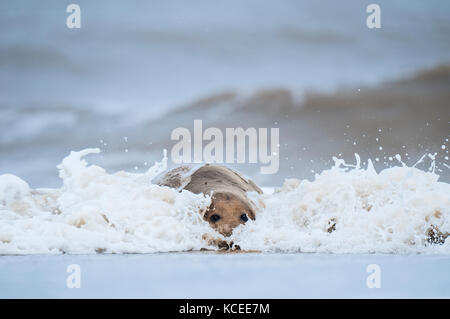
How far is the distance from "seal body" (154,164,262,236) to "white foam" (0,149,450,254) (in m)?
0.10

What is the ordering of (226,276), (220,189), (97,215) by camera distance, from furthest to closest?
(220,189), (97,215), (226,276)

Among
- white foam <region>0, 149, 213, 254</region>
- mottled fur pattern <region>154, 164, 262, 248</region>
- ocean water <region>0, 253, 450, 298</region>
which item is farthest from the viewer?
mottled fur pattern <region>154, 164, 262, 248</region>

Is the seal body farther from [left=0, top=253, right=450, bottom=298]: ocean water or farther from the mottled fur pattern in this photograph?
[left=0, top=253, right=450, bottom=298]: ocean water

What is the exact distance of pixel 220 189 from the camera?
5.54m

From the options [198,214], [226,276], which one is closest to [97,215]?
[198,214]

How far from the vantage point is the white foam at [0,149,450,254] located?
15.8 ft

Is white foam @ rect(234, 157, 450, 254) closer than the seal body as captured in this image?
Yes

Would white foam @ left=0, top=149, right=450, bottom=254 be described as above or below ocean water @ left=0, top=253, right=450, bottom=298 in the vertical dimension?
above

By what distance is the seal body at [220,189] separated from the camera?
5242 mm

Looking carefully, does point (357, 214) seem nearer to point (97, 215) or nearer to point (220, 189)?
point (220, 189)

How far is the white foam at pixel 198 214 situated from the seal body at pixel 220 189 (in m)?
0.10

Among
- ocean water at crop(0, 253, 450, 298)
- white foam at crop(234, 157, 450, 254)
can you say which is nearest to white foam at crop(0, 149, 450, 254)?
white foam at crop(234, 157, 450, 254)

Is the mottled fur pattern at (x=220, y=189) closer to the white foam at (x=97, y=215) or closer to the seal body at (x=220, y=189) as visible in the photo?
the seal body at (x=220, y=189)

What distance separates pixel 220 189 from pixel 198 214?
1.14 feet
